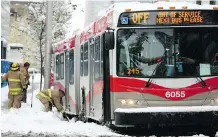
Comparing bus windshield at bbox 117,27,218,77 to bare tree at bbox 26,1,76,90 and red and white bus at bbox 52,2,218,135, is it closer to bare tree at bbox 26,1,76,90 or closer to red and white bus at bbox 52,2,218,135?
red and white bus at bbox 52,2,218,135

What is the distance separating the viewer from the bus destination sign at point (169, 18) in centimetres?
1085

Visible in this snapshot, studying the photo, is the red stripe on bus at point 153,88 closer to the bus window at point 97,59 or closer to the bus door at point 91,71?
the bus window at point 97,59

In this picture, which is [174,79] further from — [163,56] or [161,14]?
[161,14]

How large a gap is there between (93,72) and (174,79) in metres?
2.92

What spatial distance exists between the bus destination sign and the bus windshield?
0.15 m

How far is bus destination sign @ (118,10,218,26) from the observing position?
1085 cm

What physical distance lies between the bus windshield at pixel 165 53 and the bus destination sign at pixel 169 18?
5.9 inches

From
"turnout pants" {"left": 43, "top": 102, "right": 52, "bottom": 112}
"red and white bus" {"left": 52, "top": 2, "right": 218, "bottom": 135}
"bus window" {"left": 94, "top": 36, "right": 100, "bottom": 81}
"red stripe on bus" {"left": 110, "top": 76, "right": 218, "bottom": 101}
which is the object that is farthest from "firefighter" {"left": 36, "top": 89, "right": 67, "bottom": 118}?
"red stripe on bus" {"left": 110, "top": 76, "right": 218, "bottom": 101}

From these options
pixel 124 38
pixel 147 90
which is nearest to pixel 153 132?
pixel 147 90

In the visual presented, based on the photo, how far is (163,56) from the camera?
35.0 feet

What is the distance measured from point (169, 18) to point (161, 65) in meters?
1.03

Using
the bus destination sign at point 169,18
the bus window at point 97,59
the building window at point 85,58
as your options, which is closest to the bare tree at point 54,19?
the building window at point 85,58

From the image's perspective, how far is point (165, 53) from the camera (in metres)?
10.7

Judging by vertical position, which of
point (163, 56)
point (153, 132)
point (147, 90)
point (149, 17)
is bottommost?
point (153, 132)
